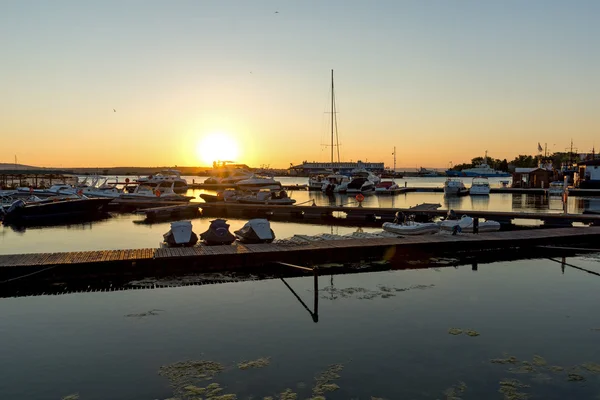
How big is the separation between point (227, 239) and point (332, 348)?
1262 cm

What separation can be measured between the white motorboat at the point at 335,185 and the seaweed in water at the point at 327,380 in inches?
2772

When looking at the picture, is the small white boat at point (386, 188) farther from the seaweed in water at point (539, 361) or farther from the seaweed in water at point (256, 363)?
the seaweed in water at point (256, 363)

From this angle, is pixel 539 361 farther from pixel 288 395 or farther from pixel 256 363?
pixel 256 363

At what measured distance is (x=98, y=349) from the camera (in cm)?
1247

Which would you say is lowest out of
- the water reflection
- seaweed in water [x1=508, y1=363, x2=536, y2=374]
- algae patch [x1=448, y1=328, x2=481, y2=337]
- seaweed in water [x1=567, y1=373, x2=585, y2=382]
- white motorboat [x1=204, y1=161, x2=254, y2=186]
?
the water reflection

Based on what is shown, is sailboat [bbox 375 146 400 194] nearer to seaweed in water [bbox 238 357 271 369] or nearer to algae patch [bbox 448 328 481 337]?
algae patch [bbox 448 328 481 337]

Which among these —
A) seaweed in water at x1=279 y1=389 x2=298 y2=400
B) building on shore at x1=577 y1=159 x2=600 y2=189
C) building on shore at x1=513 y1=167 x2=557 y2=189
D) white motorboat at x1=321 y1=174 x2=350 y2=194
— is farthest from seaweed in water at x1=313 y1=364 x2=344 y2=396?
building on shore at x1=513 y1=167 x2=557 y2=189

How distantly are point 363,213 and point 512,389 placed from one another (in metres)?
31.1

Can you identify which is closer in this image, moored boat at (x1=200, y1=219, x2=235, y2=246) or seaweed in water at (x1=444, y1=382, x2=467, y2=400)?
seaweed in water at (x1=444, y1=382, x2=467, y2=400)

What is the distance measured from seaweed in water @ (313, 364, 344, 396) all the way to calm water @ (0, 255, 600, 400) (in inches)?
5.1

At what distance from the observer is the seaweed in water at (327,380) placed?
10.1m

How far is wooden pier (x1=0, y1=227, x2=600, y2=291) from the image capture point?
1880 cm

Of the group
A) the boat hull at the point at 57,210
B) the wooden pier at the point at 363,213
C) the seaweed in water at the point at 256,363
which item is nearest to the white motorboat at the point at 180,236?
the seaweed in water at the point at 256,363

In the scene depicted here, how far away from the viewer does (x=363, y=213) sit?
134 feet
